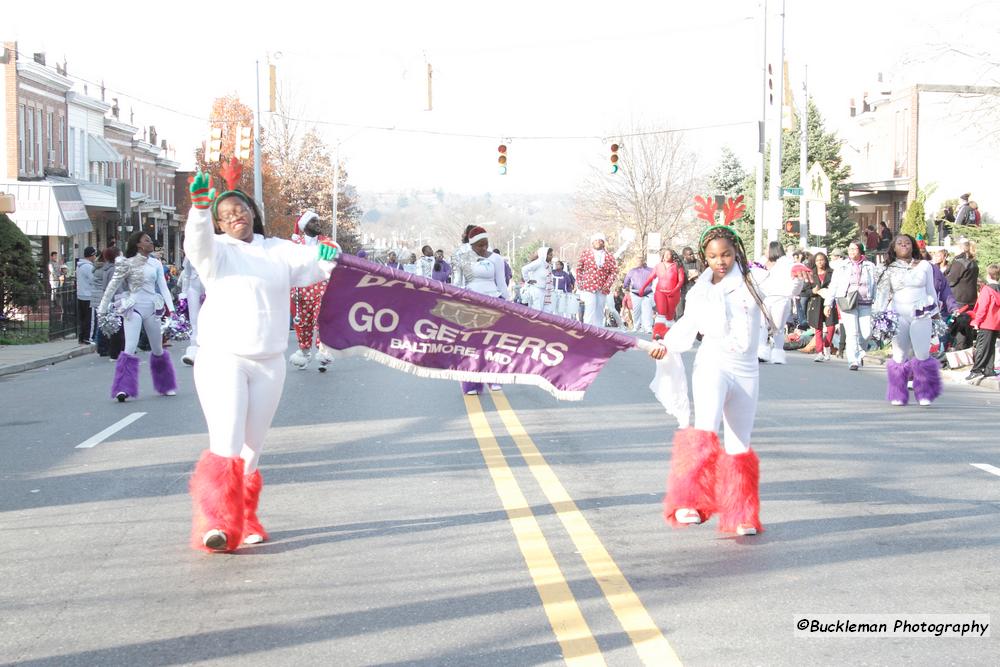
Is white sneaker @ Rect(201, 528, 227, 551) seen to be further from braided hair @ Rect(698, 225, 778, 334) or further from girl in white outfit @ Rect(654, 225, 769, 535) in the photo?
braided hair @ Rect(698, 225, 778, 334)

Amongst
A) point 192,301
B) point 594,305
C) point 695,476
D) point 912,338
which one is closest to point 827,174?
point 594,305

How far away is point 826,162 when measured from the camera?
51.3 metres

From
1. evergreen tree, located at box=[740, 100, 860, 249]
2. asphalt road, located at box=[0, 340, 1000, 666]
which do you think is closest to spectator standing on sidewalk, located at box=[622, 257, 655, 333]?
asphalt road, located at box=[0, 340, 1000, 666]

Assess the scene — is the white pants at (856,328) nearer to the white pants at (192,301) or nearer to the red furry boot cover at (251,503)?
the white pants at (192,301)

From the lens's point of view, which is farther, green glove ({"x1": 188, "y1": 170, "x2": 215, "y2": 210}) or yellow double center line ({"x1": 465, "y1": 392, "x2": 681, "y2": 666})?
green glove ({"x1": 188, "y1": 170, "x2": 215, "y2": 210})

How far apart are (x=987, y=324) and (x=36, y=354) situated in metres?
16.4

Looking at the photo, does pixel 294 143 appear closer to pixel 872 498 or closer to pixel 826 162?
pixel 826 162

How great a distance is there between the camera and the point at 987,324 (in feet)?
57.1

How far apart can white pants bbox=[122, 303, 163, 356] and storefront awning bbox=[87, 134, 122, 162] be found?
44889 millimetres

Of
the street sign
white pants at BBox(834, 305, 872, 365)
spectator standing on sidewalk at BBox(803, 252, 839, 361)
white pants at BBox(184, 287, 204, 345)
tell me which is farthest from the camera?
the street sign

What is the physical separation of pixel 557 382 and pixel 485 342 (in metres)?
0.53

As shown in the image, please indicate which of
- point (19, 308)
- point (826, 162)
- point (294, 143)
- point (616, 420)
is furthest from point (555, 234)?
point (616, 420)

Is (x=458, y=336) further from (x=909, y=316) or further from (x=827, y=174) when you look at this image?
(x=827, y=174)

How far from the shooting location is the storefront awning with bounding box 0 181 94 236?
3972cm
